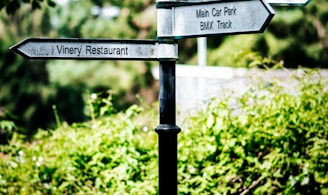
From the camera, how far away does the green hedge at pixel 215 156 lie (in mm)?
4324

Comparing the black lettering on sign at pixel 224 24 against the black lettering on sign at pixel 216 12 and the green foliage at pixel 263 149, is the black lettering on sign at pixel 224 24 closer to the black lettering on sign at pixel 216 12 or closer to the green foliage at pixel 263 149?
the black lettering on sign at pixel 216 12

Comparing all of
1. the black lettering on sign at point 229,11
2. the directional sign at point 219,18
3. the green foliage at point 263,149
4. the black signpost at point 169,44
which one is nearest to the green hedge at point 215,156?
the green foliage at point 263,149

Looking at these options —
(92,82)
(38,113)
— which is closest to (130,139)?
(92,82)

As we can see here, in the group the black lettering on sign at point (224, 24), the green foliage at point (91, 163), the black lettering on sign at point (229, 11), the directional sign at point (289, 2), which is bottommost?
the green foliage at point (91, 163)

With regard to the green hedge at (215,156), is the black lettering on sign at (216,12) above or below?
above

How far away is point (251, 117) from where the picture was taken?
458 cm

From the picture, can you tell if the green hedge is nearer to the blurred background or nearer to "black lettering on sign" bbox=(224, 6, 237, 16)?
"black lettering on sign" bbox=(224, 6, 237, 16)

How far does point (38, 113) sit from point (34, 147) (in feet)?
78.8

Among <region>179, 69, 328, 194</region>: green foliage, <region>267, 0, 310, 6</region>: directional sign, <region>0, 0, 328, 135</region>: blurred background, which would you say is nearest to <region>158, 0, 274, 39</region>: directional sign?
<region>267, 0, 310, 6</region>: directional sign

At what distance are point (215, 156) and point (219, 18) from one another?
183cm

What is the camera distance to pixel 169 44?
3.03m

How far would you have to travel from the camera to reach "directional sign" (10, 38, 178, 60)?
3129 millimetres

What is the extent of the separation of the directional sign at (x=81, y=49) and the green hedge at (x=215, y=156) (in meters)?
1.38

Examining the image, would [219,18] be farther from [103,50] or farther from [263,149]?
[263,149]
